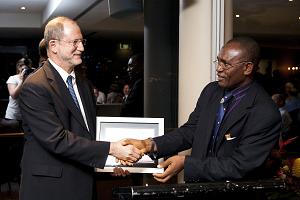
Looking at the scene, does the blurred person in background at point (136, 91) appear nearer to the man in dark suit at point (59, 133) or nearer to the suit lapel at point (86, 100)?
the suit lapel at point (86, 100)

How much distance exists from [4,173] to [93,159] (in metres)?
3.43

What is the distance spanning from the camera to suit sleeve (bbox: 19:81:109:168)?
7.79 ft

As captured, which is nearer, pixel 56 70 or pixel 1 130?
pixel 56 70

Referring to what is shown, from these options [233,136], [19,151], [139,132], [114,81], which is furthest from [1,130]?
[233,136]

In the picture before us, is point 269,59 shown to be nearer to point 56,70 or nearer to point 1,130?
point 1,130

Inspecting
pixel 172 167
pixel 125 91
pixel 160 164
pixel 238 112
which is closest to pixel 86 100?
pixel 160 164

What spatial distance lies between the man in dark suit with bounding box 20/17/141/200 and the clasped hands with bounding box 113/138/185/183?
0.16 feet

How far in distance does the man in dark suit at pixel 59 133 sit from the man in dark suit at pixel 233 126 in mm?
394

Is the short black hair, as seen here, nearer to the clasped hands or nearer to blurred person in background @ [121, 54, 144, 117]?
the clasped hands

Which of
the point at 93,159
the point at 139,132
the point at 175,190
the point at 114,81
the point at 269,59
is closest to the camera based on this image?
the point at 175,190

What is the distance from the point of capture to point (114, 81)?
5016mm

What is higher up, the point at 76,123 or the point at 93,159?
the point at 76,123

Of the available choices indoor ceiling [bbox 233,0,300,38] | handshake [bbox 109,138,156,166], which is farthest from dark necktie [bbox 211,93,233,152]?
indoor ceiling [bbox 233,0,300,38]

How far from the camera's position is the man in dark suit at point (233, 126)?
213 centimetres
